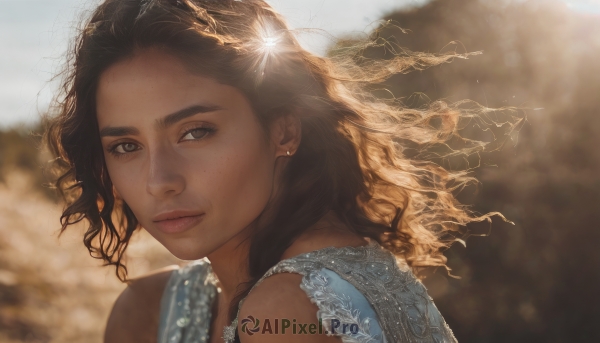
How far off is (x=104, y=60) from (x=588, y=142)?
2424 millimetres

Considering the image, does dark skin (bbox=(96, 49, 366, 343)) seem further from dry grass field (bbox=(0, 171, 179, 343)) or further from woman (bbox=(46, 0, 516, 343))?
dry grass field (bbox=(0, 171, 179, 343))

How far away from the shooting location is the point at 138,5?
2.19m

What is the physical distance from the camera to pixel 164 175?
1976 millimetres

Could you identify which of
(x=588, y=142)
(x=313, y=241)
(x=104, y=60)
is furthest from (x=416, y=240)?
(x=104, y=60)

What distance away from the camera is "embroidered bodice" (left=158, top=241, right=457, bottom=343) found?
1.68 meters

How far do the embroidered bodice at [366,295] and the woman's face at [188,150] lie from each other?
1.02 feet

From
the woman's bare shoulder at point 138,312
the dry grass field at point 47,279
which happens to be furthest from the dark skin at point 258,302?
the dry grass field at point 47,279

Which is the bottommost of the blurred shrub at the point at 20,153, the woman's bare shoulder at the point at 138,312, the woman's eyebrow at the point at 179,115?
the woman's bare shoulder at the point at 138,312

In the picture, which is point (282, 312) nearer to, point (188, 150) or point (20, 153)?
point (188, 150)

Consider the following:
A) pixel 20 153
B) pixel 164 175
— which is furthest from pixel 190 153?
pixel 20 153

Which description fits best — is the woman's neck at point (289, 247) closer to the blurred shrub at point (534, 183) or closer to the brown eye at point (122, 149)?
the brown eye at point (122, 149)

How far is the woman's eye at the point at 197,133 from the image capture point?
204 cm

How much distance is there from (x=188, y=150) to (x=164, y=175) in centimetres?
12

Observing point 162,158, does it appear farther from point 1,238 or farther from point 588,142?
point 1,238
